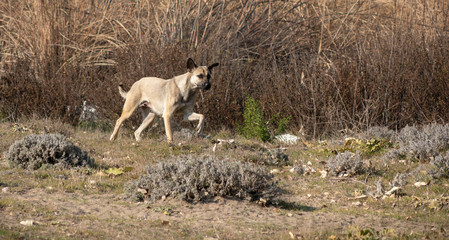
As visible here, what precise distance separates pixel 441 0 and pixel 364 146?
528 cm

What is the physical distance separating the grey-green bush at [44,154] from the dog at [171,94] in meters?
2.48

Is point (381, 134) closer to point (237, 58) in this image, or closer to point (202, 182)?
point (237, 58)

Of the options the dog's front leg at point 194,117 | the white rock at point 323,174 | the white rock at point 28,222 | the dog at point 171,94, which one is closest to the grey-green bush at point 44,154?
the dog at point 171,94

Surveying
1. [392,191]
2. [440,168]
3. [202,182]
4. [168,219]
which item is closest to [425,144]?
[440,168]

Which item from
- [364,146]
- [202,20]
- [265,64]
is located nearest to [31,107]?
[202,20]

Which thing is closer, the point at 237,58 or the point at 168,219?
the point at 168,219

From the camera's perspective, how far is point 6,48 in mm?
15820

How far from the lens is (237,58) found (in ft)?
47.4

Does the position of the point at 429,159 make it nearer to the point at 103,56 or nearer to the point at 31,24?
the point at 103,56

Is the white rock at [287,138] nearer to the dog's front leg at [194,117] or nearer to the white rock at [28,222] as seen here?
the dog's front leg at [194,117]

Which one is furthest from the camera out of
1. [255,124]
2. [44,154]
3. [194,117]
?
[255,124]

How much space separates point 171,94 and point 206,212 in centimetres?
479

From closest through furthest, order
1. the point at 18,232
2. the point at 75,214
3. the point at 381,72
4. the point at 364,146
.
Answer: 1. the point at 18,232
2. the point at 75,214
3. the point at 364,146
4. the point at 381,72

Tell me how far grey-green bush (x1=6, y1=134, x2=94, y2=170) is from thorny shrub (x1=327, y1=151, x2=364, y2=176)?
12.2 feet
